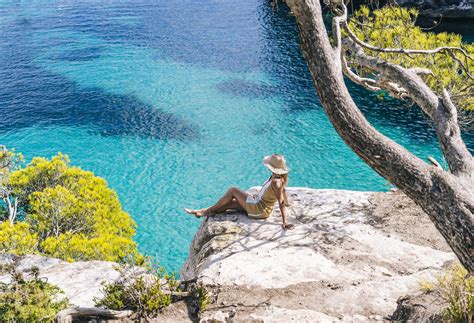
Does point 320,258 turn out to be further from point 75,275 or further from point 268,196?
point 75,275

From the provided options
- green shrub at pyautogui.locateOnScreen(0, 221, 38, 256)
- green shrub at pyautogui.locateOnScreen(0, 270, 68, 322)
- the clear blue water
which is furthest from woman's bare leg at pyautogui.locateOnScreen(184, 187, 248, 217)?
the clear blue water

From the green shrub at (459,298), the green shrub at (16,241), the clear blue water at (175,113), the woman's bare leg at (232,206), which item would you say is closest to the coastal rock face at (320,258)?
the woman's bare leg at (232,206)

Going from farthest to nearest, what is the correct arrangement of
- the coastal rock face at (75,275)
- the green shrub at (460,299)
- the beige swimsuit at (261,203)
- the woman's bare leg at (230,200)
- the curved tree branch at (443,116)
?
the woman's bare leg at (230,200) → the beige swimsuit at (261,203) → the coastal rock face at (75,275) → the curved tree branch at (443,116) → the green shrub at (460,299)

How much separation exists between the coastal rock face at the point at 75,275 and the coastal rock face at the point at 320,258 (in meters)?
1.51

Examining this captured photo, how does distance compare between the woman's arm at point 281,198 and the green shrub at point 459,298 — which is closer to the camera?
the green shrub at point 459,298

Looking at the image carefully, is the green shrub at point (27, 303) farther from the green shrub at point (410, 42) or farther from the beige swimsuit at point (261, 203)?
the green shrub at point (410, 42)

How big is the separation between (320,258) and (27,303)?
3.97m

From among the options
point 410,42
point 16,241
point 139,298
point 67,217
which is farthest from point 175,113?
point 139,298

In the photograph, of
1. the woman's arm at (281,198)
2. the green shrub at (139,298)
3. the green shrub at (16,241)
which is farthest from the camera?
the green shrub at (16,241)

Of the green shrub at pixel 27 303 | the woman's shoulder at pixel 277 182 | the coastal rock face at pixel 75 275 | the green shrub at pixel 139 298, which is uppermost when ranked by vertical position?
the green shrub at pixel 27 303

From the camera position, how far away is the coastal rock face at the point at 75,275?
6.45 meters

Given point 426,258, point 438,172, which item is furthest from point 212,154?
point 438,172

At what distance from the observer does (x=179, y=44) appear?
30453 mm

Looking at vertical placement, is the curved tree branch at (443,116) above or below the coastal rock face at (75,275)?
above
